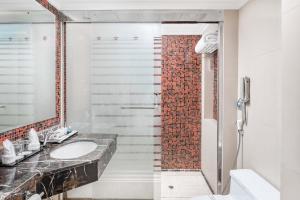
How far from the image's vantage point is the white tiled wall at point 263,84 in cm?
210

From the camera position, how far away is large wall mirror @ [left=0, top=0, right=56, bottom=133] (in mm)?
2010

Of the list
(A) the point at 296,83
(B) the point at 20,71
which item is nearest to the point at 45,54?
(B) the point at 20,71

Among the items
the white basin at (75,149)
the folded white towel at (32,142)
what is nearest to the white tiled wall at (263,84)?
the white basin at (75,149)

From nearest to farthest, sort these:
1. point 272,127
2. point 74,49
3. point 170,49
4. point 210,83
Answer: point 272,127 < point 74,49 < point 210,83 < point 170,49

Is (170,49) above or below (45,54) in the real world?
above

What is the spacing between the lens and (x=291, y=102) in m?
1.10

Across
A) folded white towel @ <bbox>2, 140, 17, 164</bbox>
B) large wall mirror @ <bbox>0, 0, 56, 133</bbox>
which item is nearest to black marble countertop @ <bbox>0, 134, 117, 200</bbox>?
folded white towel @ <bbox>2, 140, 17, 164</bbox>

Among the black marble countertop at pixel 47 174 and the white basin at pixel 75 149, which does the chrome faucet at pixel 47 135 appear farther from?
the black marble countertop at pixel 47 174

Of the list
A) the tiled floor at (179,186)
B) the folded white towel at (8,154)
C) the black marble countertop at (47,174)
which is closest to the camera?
the black marble countertop at (47,174)

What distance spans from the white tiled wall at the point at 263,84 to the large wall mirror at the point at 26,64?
190cm

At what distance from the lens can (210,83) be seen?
13.3 feet

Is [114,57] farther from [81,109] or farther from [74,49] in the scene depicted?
[81,109]

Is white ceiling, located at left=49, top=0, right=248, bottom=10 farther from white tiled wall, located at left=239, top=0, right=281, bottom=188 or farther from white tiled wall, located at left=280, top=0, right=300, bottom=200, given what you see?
white tiled wall, located at left=280, top=0, right=300, bottom=200

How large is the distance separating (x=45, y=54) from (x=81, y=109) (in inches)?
32.4
